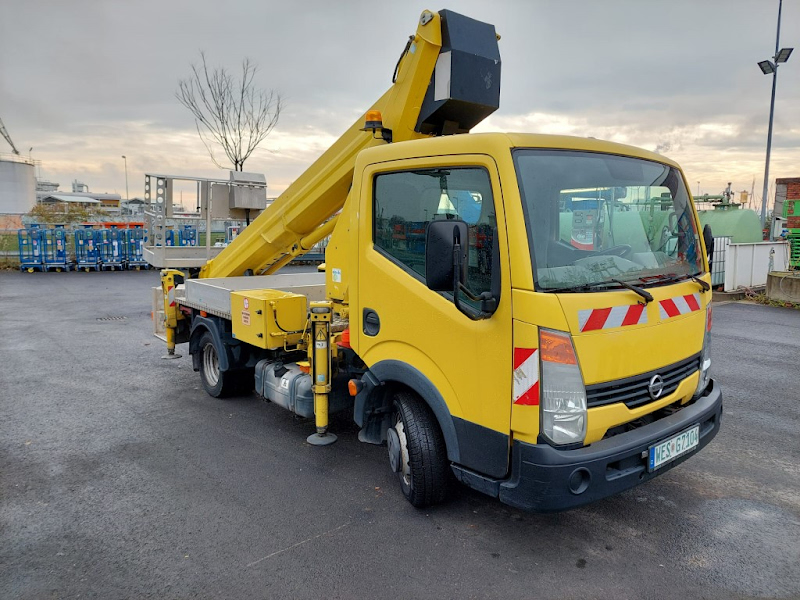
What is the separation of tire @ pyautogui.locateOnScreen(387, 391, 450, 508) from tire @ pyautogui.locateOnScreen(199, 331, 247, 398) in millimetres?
2864

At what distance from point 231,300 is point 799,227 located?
15.9 m

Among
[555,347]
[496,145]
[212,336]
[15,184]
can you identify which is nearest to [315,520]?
[555,347]

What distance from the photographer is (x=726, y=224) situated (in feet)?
54.7

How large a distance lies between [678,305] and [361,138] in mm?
2698

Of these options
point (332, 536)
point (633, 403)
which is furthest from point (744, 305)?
point (332, 536)

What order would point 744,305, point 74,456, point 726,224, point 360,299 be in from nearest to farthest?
point 360,299, point 74,456, point 744,305, point 726,224

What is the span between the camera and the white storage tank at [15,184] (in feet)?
222

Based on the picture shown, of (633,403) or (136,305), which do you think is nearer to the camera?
(633,403)

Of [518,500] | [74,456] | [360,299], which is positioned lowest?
[74,456]

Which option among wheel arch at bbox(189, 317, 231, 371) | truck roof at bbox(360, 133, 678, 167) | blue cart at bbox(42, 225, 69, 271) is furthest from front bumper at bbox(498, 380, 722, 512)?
blue cart at bbox(42, 225, 69, 271)

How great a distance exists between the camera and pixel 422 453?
3453 millimetres

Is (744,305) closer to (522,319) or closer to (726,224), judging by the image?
(726,224)

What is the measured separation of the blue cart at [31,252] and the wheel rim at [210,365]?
17324 millimetres

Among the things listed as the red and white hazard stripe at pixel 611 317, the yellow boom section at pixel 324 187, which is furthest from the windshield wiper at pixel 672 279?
the yellow boom section at pixel 324 187
